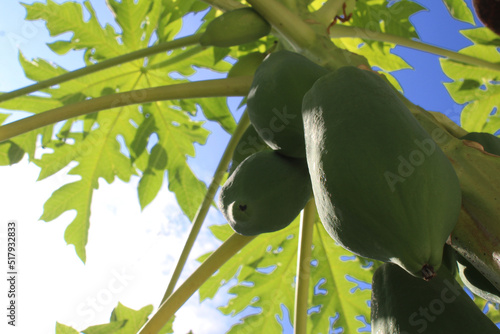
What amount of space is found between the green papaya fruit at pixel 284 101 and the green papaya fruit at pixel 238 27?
33cm

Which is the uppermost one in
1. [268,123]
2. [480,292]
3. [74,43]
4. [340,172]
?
[74,43]

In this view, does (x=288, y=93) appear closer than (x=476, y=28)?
Yes

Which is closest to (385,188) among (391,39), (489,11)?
(489,11)

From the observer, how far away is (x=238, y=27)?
127 cm

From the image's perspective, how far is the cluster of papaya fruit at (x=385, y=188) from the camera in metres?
0.56

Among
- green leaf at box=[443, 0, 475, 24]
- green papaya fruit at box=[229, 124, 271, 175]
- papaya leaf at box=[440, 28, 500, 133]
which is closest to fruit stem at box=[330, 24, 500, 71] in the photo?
green leaf at box=[443, 0, 475, 24]

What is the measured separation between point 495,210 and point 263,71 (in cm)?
57

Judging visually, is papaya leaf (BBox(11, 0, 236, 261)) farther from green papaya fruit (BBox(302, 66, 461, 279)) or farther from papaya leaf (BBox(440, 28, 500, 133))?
green papaya fruit (BBox(302, 66, 461, 279))

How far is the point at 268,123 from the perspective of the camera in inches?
37.1

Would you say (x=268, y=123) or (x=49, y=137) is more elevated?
(x=49, y=137)

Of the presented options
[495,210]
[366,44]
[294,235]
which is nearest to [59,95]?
[294,235]

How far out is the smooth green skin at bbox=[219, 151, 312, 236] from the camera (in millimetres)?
957

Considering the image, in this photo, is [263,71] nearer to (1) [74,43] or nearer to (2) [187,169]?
(2) [187,169]

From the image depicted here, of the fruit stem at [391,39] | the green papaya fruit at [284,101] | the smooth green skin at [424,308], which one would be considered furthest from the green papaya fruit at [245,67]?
the smooth green skin at [424,308]
